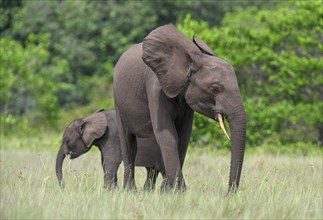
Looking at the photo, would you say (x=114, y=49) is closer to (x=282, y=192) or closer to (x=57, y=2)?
(x=57, y=2)

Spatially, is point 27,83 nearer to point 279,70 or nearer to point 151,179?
point 279,70

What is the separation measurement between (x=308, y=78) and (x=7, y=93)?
26.6 feet

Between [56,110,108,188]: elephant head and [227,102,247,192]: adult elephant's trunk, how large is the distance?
11.3 ft

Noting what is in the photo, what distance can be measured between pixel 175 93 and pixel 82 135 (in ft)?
10.9

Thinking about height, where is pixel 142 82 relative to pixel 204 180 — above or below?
above

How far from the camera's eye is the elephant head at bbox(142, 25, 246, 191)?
7.82 metres

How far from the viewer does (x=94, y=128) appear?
11148mm

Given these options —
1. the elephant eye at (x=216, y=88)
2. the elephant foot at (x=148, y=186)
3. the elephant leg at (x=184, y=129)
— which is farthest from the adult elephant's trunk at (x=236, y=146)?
the elephant foot at (x=148, y=186)

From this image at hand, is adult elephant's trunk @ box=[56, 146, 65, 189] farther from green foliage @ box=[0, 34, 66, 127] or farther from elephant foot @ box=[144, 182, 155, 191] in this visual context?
green foliage @ box=[0, 34, 66, 127]

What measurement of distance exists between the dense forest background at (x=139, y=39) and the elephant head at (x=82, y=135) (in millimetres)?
5462

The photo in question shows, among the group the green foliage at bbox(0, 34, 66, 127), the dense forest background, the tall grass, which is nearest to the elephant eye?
the tall grass

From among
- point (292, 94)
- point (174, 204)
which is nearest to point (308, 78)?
point (292, 94)

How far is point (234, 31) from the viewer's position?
18109mm

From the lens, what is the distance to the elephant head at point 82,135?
36.5 feet
